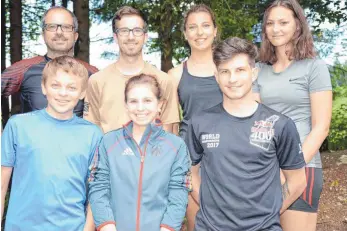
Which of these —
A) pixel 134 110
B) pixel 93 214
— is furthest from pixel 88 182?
pixel 134 110

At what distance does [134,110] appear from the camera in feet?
11.6

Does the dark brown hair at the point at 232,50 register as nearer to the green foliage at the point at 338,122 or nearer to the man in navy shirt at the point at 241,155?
the man in navy shirt at the point at 241,155

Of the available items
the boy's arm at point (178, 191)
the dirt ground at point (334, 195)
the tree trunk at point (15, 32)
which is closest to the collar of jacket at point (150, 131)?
the boy's arm at point (178, 191)

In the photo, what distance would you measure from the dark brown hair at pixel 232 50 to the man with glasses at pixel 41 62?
6.02ft

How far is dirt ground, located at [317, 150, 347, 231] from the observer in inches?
307

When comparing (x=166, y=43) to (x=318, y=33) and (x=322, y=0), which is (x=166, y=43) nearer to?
(x=318, y=33)

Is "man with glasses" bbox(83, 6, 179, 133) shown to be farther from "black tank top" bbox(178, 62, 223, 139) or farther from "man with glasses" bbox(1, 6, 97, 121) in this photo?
"man with glasses" bbox(1, 6, 97, 121)

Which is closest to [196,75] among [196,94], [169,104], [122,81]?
[196,94]

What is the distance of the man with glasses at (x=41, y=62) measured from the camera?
15.9 feet

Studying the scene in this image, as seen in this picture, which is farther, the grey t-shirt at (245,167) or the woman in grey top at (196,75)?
the woman in grey top at (196,75)

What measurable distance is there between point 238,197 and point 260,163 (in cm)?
28

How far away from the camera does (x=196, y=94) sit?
170 inches

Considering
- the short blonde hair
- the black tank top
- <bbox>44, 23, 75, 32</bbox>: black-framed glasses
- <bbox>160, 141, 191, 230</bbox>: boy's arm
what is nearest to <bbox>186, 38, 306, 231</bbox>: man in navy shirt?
<bbox>160, 141, 191, 230</bbox>: boy's arm

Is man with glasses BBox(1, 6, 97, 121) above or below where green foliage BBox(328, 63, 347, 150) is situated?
above
